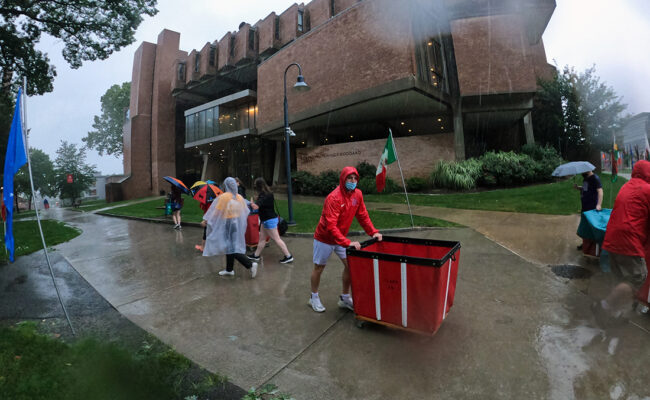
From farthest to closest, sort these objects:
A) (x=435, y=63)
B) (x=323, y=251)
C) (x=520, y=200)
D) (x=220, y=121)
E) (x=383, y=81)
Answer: (x=220, y=121) → (x=435, y=63) → (x=383, y=81) → (x=520, y=200) → (x=323, y=251)

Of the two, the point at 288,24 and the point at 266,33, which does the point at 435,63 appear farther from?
the point at 266,33

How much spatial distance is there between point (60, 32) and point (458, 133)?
21.3m

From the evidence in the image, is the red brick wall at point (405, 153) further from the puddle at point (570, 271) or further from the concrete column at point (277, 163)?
the puddle at point (570, 271)

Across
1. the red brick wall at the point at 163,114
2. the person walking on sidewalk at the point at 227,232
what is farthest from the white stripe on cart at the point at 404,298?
the red brick wall at the point at 163,114

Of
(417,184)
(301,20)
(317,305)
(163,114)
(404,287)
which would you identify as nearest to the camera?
(404,287)

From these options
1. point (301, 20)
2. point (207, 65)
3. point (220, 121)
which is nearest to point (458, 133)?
point (301, 20)

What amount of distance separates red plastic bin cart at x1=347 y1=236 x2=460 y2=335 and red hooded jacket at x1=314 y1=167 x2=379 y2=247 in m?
0.41

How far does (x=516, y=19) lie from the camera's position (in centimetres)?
Answer: 1742

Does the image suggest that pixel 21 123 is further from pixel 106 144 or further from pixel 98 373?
pixel 106 144

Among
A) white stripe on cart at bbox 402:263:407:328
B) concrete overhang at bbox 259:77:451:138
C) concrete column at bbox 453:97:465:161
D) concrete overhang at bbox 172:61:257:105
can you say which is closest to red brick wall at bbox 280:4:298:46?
concrete overhang at bbox 172:61:257:105

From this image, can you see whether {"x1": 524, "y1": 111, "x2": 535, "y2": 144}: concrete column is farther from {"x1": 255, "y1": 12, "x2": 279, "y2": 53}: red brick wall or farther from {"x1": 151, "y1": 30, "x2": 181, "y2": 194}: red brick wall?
{"x1": 151, "y1": 30, "x2": 181, "y2": 194}: red brick wall

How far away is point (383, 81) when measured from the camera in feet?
53.7

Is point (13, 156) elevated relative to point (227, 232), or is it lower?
elevated

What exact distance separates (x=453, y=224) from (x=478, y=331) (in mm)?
5596
